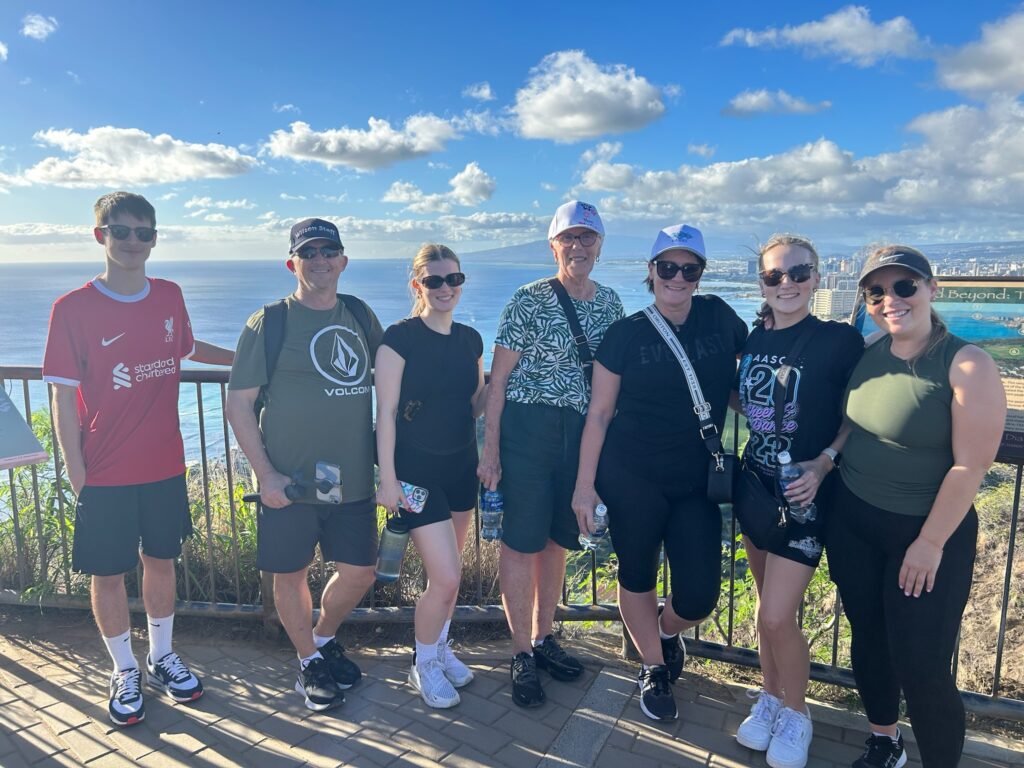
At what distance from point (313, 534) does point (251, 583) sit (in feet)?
4.82

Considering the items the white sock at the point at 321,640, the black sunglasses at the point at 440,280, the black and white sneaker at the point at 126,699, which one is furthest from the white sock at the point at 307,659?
the black sunglasses at the point at 440,280

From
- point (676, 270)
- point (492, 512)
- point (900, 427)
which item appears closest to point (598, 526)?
point (492, 512)

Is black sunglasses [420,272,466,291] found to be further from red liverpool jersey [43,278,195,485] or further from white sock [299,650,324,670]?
white sock [299,650,324,670]

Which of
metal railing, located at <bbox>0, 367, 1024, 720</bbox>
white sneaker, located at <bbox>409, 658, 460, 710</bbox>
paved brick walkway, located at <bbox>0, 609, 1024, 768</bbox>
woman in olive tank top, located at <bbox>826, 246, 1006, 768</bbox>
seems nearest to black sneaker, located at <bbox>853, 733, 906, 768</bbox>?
paved brick walkway, located at <bbox>0, 609, 1024, 768</bbox>

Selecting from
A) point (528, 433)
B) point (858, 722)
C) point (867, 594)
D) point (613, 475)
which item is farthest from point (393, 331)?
point (858, 722)

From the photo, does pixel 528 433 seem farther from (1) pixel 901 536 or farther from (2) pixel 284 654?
(2) pixel 284 654

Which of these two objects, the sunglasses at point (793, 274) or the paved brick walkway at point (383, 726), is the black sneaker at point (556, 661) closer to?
the paved brick walkway at point (383, 726)

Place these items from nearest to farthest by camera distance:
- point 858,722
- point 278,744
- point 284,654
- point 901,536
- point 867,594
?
point 901,536
point 867,594
point 278,744
point 858,722
point 284,654

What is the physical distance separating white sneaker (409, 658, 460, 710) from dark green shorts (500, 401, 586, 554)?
2.34 feet

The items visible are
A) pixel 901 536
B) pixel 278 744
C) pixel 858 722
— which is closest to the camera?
pixel 901 536

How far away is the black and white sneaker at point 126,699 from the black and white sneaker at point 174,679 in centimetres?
13

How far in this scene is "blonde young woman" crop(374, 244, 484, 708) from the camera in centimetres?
301

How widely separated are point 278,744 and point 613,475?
186 centimetres

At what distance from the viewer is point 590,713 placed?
10.2ft
